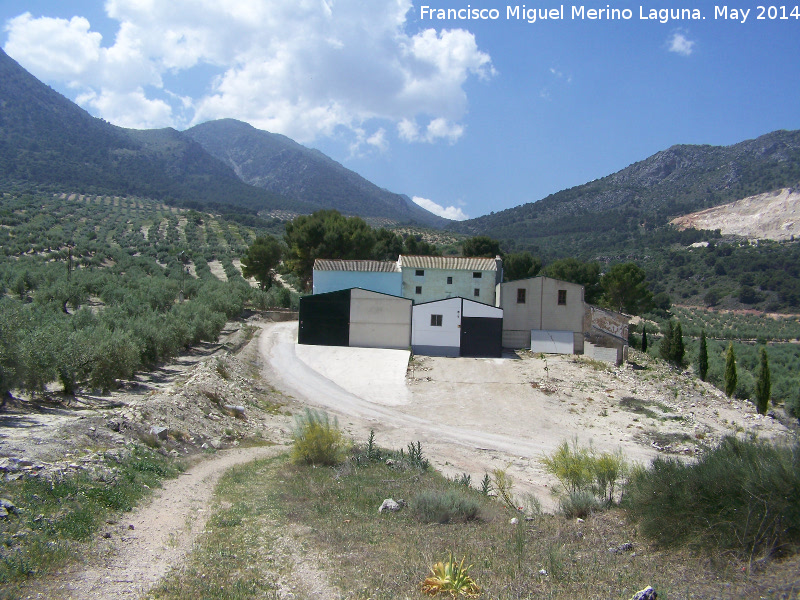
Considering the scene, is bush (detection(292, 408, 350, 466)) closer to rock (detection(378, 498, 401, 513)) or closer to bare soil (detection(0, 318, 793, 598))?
bare soil (detection(0, 318, 793, 598))

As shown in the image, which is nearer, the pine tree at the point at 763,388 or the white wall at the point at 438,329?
the pine tree at the point at 763,388

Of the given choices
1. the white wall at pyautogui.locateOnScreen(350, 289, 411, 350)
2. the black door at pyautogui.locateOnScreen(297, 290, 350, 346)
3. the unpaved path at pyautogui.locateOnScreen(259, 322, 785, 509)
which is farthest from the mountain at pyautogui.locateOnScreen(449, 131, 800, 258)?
the unpaved path at pyautogui.locateOnScreen(259, 322, 785, 509)

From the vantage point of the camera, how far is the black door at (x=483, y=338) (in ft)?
98.8

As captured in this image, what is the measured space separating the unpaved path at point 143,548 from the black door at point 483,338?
21.9 m

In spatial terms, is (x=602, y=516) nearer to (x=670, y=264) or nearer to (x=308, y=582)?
(x=308, y=582)

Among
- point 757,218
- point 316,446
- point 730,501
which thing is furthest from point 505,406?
point 757,218

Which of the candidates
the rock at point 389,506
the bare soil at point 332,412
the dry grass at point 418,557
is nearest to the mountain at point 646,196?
the bare soil at point 332,412

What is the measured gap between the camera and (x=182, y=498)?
8.29 m

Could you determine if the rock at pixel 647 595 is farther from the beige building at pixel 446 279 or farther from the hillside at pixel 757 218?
the hillside at pixel 757 218

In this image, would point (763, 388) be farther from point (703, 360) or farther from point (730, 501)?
point (730, 501)

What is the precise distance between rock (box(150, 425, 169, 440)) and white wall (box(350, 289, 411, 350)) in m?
19.1

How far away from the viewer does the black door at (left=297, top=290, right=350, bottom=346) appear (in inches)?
1193

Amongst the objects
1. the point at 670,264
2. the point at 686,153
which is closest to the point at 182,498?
the point at 670,264

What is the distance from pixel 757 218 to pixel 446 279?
294 feet
